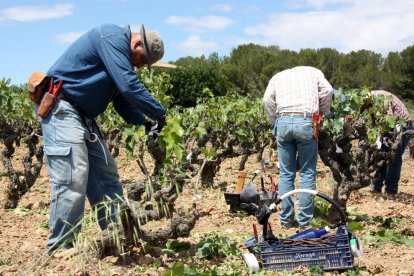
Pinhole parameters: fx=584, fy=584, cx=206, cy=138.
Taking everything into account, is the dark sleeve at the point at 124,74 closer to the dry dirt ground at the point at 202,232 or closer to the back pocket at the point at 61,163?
the back pocket at the point at 61,163

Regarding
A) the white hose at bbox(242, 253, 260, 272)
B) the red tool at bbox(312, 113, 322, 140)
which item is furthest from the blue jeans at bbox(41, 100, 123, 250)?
the red tool at bbox(312, 113, 322, 140)

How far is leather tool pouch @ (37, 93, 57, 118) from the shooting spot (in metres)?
3.65

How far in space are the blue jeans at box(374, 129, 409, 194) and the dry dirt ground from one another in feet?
0.62

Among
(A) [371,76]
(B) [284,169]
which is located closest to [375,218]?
(B) [284,169]

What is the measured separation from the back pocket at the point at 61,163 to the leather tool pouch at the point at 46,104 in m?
0.23

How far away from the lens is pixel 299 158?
5.14 metres

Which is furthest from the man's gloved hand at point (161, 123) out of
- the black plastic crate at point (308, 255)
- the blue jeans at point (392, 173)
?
the blue jeans at point (392, 173)

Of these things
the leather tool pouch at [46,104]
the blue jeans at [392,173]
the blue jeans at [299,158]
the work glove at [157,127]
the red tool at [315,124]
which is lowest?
the blue jeans at [392,173]

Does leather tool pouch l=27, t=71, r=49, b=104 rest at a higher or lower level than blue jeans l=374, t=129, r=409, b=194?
higher

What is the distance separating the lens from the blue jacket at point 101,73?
3441mm

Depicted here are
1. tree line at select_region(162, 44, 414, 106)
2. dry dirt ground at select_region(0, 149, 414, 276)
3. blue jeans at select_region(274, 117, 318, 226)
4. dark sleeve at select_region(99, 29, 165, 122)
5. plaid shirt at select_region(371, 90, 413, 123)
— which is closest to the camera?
dry dirt ground at select_region(0, 149, 414, 276)

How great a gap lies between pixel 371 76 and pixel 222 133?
116ft

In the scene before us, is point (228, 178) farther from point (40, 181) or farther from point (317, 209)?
point (317, 209)

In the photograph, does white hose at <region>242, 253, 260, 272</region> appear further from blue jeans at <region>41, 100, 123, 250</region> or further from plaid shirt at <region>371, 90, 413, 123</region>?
plaid shirt at <region>371, 90, 413, 123</region>
